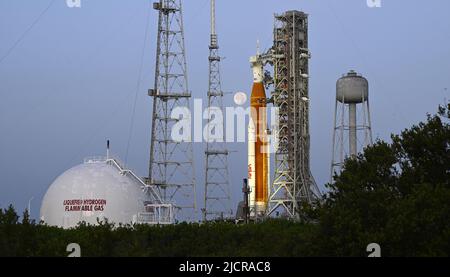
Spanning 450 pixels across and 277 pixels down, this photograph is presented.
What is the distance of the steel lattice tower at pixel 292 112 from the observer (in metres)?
86.8

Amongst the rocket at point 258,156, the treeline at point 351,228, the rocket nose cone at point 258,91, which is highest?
the rocket nose cone at point 258,91

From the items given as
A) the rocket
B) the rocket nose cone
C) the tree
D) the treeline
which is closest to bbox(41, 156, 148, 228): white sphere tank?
the treeline

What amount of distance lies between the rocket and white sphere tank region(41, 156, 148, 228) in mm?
17601

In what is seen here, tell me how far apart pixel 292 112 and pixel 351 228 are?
4634 centimetres

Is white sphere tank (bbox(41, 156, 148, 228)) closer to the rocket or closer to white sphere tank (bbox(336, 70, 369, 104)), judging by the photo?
the rocket

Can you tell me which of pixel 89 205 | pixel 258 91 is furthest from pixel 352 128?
pixel 89 205

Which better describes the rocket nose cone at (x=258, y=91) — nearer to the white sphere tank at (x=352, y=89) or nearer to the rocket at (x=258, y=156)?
the rocket at (x=258, y=156)

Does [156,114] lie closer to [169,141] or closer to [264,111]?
→ [169,141]

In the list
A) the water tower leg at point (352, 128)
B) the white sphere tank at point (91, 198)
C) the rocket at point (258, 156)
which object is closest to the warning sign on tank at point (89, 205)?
the white sphere tank at point (91, 198)

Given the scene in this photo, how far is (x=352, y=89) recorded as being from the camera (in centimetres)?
7625

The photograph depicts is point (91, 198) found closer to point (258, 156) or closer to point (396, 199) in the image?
point (258, 156)

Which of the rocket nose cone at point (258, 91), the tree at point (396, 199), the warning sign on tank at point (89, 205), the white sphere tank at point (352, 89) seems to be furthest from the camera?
the rocket nose cone at point (258, 91)

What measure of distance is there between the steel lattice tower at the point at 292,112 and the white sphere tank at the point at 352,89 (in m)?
9.90
